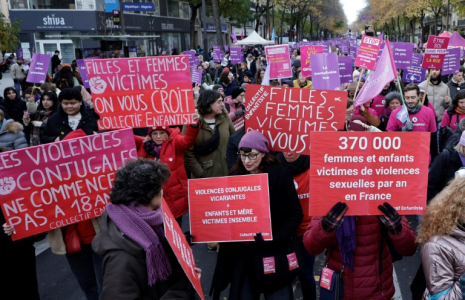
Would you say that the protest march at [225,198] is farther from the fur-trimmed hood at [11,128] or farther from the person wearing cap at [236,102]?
the person wearing cap at [236,102]

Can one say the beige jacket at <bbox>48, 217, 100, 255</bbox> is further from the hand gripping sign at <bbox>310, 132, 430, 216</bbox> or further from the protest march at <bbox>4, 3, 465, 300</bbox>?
the hand gripping sign at <bbox>310, 132, 430, 216</bbox>

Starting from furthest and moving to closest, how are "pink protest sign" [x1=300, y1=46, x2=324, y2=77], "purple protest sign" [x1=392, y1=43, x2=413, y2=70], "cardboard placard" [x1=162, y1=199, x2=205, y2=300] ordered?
"pink protest sign" [x1=300, y1=46, x2=324, y2=77]
"purple protest sign" [x1=392, y1=43, x2=413, y2=70]
"cardboard placard" [x1=162, y1=199, x2=205, y2=300]

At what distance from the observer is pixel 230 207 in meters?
3.29

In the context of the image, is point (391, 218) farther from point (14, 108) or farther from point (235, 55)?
point (235, 55)

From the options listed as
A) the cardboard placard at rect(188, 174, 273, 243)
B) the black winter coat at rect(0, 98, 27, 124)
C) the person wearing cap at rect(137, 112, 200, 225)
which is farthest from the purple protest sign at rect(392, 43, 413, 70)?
the cardboard placard at rect(188, 174, 273, 243)

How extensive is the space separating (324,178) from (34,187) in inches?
85.0

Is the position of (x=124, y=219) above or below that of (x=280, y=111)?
below

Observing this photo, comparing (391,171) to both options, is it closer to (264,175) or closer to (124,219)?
(264,175)

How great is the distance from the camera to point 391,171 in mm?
2846

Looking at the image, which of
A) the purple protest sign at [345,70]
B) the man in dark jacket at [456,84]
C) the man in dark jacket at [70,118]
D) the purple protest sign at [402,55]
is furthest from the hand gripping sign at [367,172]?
the purple protest sign at [402,55]

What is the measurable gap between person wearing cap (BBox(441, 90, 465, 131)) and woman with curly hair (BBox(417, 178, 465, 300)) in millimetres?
3869

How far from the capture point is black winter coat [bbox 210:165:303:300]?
133 inches

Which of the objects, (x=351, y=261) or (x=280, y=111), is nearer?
(x=351, y=261)

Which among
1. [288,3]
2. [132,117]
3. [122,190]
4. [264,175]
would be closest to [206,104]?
[132,117]
